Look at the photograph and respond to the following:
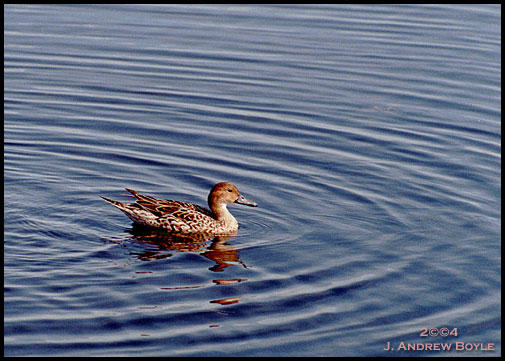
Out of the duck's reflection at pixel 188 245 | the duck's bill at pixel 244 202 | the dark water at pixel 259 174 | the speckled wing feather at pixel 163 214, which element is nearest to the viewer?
the dark water at pixel 259 174

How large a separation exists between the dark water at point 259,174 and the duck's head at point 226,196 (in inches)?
11.9

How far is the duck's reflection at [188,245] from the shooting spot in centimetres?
1130

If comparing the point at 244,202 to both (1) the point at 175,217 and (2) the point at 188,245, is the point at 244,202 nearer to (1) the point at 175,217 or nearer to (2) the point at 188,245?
(1) the point at 175,217

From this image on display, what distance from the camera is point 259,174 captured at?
14.2m

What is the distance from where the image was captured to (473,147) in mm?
15430

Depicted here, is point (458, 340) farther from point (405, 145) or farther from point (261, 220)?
point (405, 145)

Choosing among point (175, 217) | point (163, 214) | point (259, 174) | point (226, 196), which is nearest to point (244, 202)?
point (226, 196)

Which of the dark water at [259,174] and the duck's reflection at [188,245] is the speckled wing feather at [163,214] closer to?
the duck's reflection at [188,245]

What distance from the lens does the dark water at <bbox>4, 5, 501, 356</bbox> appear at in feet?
31.5

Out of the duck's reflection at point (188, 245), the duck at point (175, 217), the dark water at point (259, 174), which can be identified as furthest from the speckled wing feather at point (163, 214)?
the dark water at point (259, 174)

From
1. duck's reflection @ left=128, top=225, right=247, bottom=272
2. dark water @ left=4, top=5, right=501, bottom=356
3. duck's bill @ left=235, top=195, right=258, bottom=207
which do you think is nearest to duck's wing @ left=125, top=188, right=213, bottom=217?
duck's reflection @ left=128, top=225, right=247, bottom=272

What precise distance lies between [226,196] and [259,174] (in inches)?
59.6

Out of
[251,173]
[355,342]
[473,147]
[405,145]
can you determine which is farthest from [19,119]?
[355,342]

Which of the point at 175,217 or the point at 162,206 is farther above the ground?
the point at 162,206
